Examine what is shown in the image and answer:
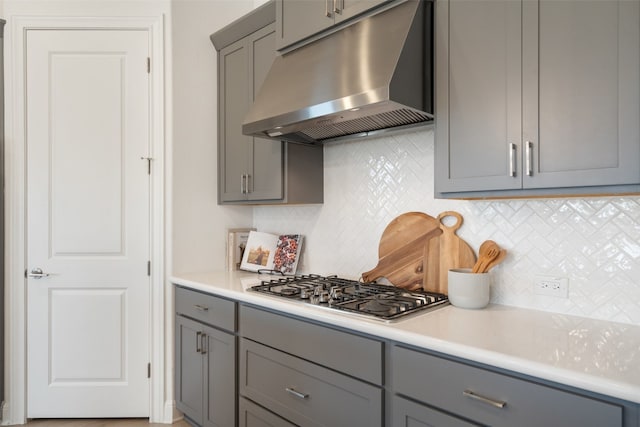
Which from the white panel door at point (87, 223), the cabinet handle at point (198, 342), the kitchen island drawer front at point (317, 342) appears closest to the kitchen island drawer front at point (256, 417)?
the kitchen island drawer front at point (317, 342)

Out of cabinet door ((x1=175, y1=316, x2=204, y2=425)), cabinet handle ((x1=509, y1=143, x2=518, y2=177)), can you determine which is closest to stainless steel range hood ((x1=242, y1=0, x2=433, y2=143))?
cabinet handle ((x1=509, y1=143, x2=518, y2=177))

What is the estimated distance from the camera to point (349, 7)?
1.89 m

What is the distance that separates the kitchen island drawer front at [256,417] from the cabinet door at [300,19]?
181 cm

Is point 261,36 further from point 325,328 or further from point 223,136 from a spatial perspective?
point 325,328

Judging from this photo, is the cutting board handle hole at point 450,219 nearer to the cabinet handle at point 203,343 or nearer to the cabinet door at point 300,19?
the cabinet door at point 300,19

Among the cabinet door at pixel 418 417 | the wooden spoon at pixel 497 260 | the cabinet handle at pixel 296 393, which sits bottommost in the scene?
the cabinet handle at pixel 296 393

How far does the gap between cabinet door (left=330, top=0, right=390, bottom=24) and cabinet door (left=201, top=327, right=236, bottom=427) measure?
1.64m

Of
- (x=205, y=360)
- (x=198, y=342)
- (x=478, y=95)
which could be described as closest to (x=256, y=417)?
(x=205, y=360)

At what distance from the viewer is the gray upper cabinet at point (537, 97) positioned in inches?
A: 48.5

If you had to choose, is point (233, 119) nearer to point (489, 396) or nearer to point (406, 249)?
point (406, 249)

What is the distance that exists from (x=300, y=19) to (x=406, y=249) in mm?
1268

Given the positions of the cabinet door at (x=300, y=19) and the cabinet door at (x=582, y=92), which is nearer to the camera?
the cabinet door at (x=582, y=92)

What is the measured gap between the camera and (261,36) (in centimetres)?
248

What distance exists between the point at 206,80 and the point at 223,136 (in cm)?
41
